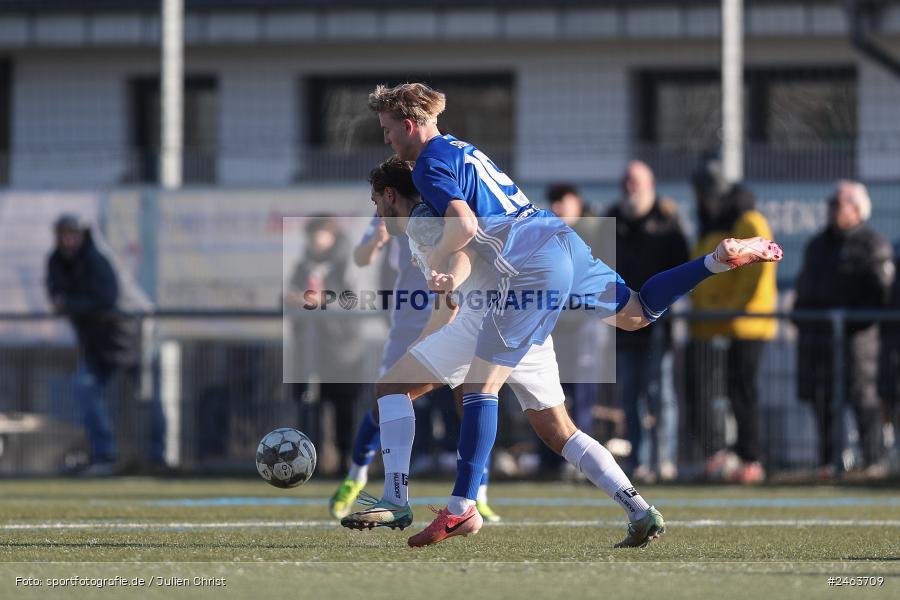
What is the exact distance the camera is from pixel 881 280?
43.4 ft

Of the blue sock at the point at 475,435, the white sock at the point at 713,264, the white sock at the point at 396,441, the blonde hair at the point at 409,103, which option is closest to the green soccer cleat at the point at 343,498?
the white sock at the point at 396,441

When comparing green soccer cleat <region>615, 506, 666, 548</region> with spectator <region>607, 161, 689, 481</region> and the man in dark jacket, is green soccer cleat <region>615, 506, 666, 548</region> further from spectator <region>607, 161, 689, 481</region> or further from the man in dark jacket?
the man in dark jacket

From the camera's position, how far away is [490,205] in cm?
744

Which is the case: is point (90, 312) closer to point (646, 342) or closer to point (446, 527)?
point (646, 342)

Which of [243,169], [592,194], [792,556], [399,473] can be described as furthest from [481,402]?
[243,169]

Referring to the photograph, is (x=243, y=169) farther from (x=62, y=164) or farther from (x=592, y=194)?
(x=592, y=194)

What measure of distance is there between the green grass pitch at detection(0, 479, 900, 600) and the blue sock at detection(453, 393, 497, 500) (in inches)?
12.6

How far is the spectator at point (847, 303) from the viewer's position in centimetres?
1308

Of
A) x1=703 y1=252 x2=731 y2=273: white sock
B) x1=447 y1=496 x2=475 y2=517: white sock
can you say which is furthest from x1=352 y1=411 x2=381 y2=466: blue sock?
x1=703 y1=252 x2=731 y2=273: white sock

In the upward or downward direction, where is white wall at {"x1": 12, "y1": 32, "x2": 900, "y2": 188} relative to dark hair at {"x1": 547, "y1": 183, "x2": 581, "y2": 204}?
upward

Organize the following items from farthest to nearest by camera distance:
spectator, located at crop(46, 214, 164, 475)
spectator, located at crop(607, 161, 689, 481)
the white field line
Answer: spectator, located at crop(46, 214, 164, 475)
spectator, located at crop(607, 161, 689, 481)
the white field line

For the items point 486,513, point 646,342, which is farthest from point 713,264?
point 646,342

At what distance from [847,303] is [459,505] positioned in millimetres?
6901

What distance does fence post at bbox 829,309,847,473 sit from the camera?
13211mm
